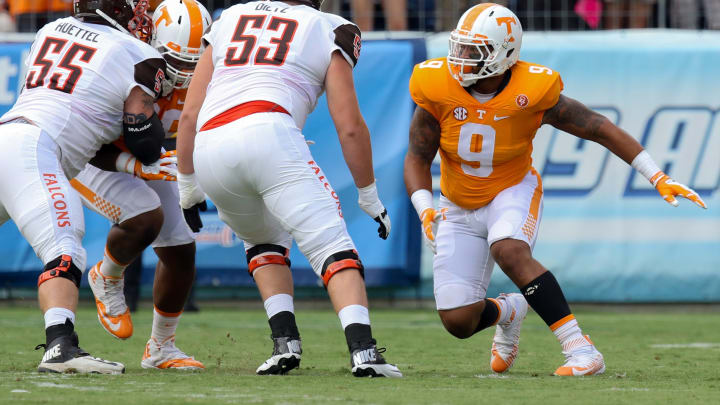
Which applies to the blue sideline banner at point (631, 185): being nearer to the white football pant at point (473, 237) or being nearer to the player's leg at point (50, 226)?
the white football pant at point (473, 237)

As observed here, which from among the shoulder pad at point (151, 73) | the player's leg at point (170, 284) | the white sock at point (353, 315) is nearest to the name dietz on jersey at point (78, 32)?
the shoulder pad at point (151, 73)

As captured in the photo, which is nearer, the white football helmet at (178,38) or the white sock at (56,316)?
the white sock at (56,316)

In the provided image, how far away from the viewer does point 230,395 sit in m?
4.17

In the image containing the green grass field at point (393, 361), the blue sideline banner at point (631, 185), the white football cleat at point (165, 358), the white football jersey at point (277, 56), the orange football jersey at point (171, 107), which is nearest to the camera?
the green grass field at point (393, 361)

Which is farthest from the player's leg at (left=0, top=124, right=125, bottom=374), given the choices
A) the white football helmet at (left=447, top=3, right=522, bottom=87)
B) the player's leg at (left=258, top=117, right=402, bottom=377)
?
the white football helmet at (left=447, top=3, right=522, bottom=87)

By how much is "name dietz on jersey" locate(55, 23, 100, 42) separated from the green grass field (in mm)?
1519

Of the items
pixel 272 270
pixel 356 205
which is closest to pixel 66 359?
pixel 272 270

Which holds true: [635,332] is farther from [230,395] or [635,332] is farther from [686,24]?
[230,395]

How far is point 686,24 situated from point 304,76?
648 cm

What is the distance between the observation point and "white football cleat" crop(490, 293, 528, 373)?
5621 millimetres

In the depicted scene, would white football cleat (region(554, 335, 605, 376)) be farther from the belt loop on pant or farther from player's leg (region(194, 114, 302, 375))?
the belt loop on pant

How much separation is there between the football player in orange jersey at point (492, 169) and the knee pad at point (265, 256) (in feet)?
2.15

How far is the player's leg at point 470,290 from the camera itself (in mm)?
5660

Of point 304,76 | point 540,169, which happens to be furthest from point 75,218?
point 540,169
